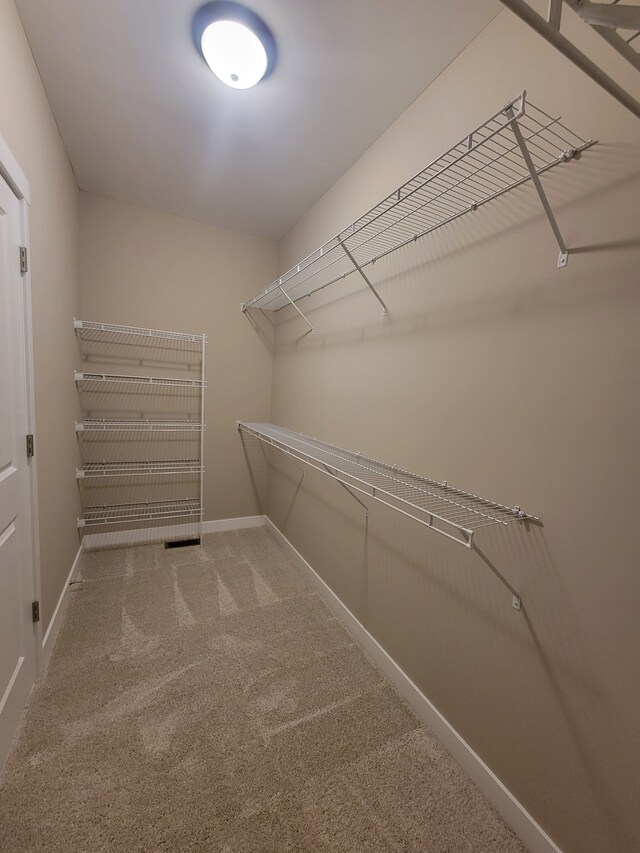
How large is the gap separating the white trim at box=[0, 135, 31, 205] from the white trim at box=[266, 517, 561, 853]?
2.42 m

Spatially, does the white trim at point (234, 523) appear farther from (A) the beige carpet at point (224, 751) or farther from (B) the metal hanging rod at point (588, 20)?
(B) the metal hanging rod at point (588, 20)

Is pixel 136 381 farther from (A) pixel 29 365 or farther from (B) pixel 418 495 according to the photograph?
(B) pixel 418 495

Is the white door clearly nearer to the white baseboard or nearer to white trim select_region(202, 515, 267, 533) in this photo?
the white baseboard

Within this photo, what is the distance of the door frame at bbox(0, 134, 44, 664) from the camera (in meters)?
1.29

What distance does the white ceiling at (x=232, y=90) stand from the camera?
4.11 feet

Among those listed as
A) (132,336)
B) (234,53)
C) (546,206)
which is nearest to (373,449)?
(546,206)

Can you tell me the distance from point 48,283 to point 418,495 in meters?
2.00

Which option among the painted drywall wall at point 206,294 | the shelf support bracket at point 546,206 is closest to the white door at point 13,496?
the painted drywall wall at point 206,294

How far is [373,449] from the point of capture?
183cm

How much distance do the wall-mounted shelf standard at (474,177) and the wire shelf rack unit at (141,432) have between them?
5.10 feet

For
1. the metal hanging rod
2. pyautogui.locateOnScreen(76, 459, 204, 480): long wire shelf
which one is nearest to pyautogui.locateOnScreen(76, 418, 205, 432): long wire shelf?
pyautogui.locateOnScreen(76, 459, 204, 480): long wire shelf

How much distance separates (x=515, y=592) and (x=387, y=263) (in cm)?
Result: 147

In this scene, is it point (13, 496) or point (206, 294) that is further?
point (206, 294)

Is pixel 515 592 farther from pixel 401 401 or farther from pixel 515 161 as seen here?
pixel 515 161
